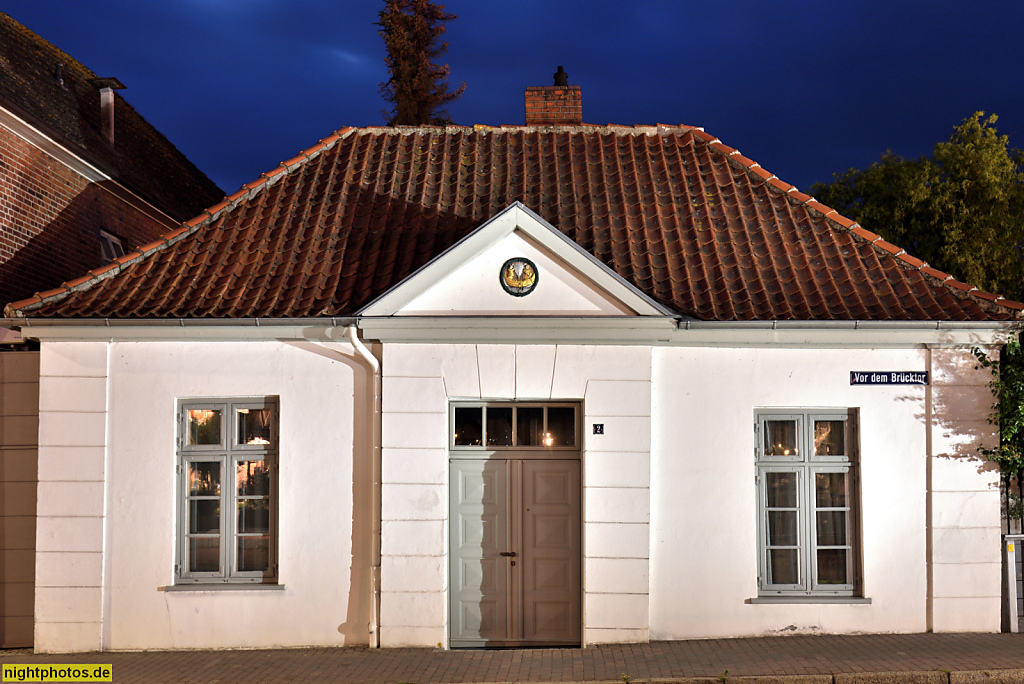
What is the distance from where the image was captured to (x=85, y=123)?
13.9m

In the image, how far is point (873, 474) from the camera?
29.7 ft

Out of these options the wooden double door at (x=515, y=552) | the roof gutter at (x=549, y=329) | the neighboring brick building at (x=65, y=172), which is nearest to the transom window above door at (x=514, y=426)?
the wooden double door at (x=515, y=552)

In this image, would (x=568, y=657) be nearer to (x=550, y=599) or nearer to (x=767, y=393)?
(x=550, y=599)

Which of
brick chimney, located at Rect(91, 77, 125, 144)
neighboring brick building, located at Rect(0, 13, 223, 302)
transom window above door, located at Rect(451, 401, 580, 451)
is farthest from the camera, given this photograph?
brick chimney, located at Rect(91, 77, 125, 144)

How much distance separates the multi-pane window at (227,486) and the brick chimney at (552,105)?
5.93 meters

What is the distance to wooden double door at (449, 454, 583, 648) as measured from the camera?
9.03 metres

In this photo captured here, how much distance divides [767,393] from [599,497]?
6.83 ft

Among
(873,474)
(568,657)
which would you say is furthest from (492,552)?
(873,474)

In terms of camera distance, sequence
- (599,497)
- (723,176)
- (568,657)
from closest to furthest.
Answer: (568,657) < (599,497) < (723,176)

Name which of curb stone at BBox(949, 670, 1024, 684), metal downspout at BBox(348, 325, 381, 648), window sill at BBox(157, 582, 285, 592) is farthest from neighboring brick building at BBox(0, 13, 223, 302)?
curb stone at BBox(949, 670, 1024, 684)

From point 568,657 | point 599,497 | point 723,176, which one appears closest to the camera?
point 568,657

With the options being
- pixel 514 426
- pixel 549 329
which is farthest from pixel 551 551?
Answer: pixel 549 329

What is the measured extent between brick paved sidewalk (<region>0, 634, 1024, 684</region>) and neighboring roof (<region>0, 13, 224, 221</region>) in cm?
727

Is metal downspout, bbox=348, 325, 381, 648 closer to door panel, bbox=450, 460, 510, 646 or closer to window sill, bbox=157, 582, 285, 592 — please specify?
door panel, bbox=450, 460, 510, 646
